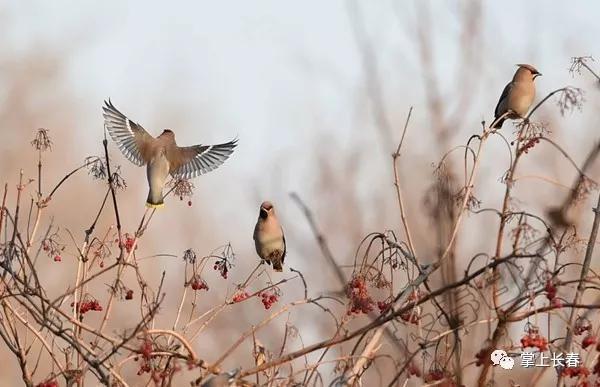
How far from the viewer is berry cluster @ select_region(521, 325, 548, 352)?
2.83 meters

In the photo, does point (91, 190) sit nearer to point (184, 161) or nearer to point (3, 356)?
point (3, 356)

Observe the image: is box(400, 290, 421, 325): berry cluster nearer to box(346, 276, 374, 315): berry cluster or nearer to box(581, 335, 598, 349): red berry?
box(346, 276, 374, 315): berry cluster

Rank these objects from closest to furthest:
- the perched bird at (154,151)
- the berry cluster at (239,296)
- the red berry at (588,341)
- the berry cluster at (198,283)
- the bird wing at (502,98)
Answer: the red berry at (588,341) → the berry cluster at (239,296) → the berry cluster at (198,283) → the perched bird at (154,151) → the bird wing at (502,98)

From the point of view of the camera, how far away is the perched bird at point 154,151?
16.6ft

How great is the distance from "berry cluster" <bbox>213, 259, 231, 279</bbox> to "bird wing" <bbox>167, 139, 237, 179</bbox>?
1.22m

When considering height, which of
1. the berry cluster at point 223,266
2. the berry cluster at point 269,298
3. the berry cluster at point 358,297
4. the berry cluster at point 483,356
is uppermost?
the berry cluster at point 223,266

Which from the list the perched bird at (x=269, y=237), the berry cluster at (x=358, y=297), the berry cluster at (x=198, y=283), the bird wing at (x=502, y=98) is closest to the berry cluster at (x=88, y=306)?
the berry cluster at (x=198, y=283)

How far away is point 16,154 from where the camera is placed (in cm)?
1197

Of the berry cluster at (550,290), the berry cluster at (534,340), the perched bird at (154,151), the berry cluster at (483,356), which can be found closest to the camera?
the berry cluster at (483,356)

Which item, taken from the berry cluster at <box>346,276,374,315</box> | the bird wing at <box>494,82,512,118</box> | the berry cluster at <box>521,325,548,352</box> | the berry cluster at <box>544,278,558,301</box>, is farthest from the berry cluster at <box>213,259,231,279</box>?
the bird wing at <box>494,82,512,118</box>

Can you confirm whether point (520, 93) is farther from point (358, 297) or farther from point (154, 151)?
point (358, 297)

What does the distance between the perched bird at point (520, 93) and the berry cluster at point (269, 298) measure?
1.49 m

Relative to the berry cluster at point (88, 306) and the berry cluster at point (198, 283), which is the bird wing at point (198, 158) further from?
the berry cluster at point (88, 306)

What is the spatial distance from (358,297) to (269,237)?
199 cm
